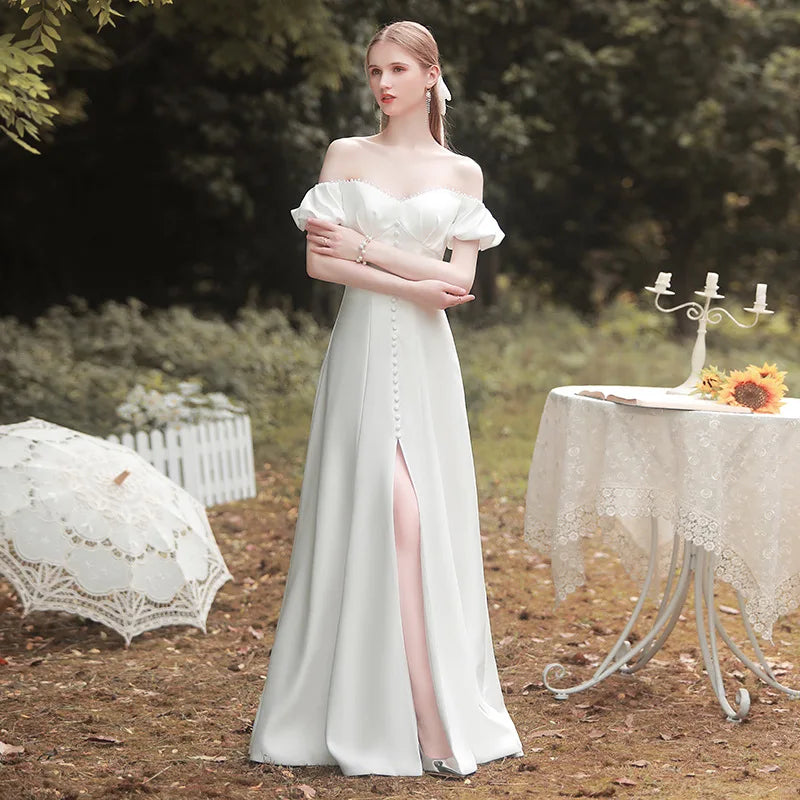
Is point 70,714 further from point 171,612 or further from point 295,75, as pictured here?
point 295,75

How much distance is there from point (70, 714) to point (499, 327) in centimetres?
1264

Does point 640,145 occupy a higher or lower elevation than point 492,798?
higher

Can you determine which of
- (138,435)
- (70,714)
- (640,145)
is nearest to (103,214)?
(640,145)

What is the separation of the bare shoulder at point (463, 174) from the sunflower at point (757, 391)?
52.1 inches

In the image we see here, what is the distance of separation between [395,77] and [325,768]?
2.46 metres

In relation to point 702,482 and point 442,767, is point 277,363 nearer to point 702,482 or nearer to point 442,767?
point 702,482

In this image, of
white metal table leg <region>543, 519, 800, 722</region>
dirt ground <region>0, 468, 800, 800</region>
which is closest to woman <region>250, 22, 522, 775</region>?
dirt ground <region>0, 468, 800, 800</region>

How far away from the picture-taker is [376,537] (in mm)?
4223

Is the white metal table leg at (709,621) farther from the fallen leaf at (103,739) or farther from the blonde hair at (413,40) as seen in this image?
the fallen leaf at (103,739)

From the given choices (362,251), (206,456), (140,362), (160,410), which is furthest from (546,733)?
(140,362)

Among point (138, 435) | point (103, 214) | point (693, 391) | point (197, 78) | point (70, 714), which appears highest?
point (197, 78)

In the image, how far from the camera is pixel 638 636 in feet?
20.5

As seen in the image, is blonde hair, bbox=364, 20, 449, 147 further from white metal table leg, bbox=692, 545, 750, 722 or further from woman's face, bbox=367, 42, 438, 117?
white metal table leg, bbox=692, 545, 750, 722

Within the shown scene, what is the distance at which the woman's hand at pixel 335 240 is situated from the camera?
4.25 meters
